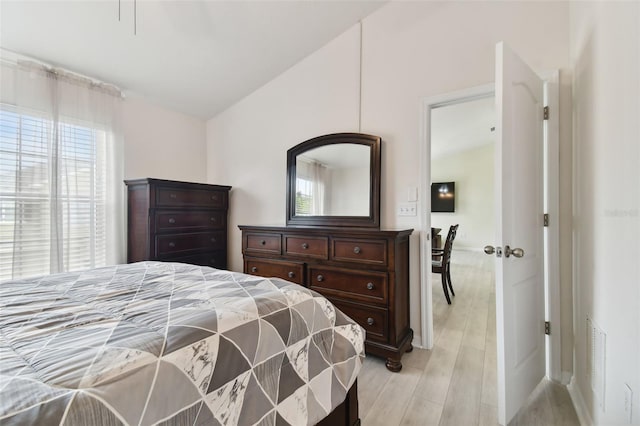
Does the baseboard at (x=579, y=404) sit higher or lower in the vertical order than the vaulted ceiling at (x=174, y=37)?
lower

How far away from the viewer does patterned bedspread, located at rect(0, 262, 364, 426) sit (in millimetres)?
550

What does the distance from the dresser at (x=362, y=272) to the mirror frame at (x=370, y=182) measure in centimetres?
30

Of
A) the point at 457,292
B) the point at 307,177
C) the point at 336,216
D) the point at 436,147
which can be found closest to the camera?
the point at 336,216

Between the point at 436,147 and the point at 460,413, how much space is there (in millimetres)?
5891

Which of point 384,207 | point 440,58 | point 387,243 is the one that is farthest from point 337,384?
point 440,58

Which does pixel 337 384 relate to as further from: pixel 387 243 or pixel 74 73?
pixel 74 73

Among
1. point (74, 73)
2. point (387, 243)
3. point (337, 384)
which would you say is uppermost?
point (74, 73)

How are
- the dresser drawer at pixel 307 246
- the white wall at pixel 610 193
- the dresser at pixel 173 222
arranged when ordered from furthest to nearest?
1. the dresser at pixel 173 222
2. the dresser drawer at pixel 307 246
3. the white wall at pixel 610 193

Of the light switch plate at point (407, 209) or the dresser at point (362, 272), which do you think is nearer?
the dresser at point (362, 272)

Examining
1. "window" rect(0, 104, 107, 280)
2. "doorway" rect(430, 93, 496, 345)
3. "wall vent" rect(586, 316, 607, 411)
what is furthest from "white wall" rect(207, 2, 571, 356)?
"window" rect(0, 104, 107, 280)

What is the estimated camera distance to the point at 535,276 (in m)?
1.70

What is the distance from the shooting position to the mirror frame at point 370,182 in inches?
97.3

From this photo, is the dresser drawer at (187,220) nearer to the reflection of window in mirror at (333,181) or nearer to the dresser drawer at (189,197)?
the dresser drawer at (189,197)

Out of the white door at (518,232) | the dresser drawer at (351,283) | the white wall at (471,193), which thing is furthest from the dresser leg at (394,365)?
the white wall at (471,193)
